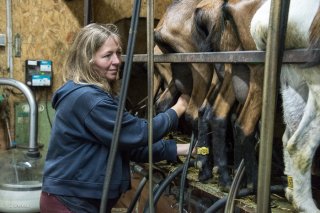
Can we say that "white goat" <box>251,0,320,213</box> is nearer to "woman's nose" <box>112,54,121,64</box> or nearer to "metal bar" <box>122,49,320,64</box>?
"metal bar" <box>122,49,320,64</box>

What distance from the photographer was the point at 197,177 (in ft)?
8.56

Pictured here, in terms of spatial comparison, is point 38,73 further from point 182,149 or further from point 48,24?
point 182,149

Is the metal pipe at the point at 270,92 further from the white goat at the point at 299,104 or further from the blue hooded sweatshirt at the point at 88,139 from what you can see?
the blue hooded sweatshirt at the point at 88,139

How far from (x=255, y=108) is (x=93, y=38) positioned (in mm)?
844

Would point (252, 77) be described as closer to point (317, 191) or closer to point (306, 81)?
point (306, 81)

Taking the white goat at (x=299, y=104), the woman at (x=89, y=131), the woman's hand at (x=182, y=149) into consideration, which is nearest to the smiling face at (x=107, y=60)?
the woman at (x=89, y=131)

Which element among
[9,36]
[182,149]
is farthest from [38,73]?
[182,149]

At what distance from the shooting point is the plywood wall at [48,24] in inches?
170

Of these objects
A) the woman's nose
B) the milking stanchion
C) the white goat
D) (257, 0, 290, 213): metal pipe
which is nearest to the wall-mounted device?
the milking stanchion

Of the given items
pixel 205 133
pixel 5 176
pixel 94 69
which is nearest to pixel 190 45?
pixel 205 133

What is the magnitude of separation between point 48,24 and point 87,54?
9.08 ft

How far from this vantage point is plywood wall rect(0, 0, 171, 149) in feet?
14.2

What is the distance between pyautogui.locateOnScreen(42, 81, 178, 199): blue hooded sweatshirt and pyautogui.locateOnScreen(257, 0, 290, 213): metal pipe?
78 centimetres

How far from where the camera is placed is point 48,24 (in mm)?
4453
